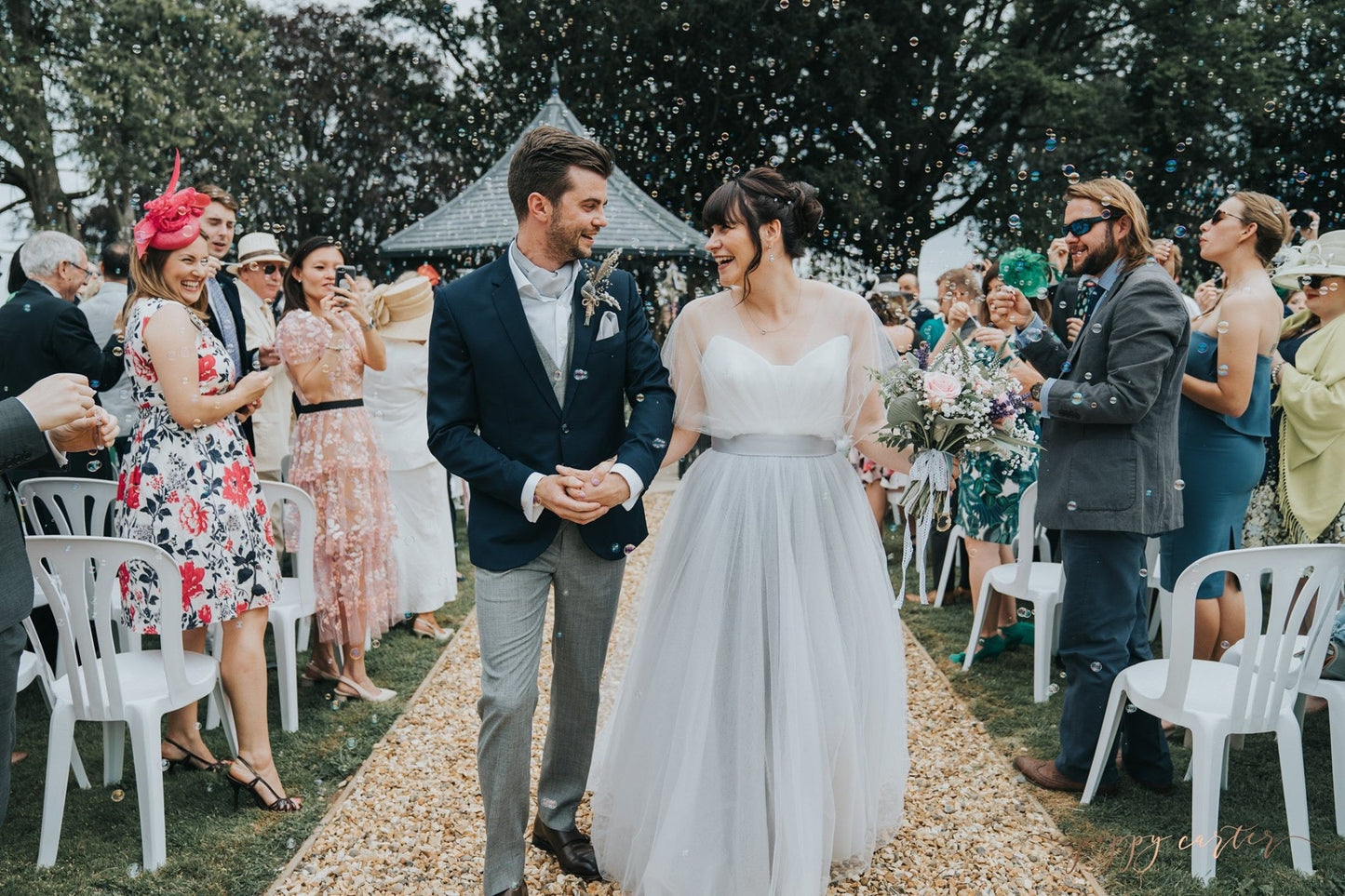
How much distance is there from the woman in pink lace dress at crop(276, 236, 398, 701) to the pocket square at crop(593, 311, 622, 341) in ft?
6.94

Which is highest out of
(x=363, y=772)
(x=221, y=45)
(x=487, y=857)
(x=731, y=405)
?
(x=221, y=45)

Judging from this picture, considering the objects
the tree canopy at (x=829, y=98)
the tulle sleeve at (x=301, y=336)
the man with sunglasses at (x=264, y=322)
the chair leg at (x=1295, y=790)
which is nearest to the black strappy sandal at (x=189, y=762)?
the tulle sleeve at (x=301, y=336)

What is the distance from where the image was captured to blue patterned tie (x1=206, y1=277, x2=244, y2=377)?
4.01 meters

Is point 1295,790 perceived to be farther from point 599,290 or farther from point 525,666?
point 599,290

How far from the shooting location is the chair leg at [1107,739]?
3.46m

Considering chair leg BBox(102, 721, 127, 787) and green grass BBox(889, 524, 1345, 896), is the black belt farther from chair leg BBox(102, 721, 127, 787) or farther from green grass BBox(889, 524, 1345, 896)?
green grass BBox(889, 524, 1345, 896)

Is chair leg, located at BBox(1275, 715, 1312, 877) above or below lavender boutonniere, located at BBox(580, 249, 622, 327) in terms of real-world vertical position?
below

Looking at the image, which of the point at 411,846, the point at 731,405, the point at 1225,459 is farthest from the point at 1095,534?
the point at 411,846

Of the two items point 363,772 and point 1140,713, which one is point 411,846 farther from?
point 1140,713

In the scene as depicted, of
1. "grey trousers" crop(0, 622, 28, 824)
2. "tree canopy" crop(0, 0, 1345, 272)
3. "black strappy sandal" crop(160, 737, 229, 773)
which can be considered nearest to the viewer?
"grey trousers" crop(0, 622, 28, 824)

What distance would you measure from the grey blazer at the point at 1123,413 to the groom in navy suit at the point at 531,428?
162cm

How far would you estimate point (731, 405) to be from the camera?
2.96 meters

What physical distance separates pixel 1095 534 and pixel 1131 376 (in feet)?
2.02

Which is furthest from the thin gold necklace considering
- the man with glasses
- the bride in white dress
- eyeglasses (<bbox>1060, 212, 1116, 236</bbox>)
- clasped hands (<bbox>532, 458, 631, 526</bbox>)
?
the man with glasses
